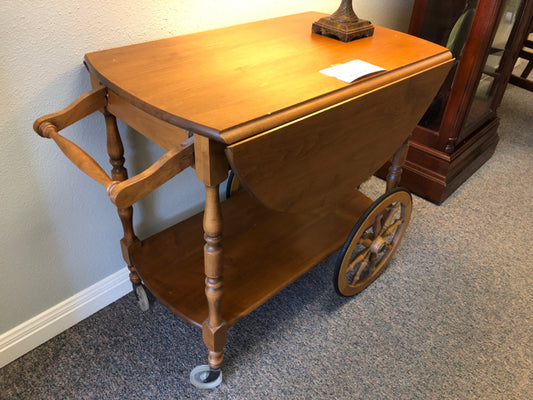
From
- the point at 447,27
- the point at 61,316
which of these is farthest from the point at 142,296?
the point at 447,27

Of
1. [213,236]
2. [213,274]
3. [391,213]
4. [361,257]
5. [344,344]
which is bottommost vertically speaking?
[344,344]

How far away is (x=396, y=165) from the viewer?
1388mm

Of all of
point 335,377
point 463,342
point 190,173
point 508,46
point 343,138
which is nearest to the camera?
point 343,138

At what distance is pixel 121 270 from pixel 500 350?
48.2 inches

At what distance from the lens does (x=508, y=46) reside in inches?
75.1

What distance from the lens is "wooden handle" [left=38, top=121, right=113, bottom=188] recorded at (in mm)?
833

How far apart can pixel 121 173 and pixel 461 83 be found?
138cm

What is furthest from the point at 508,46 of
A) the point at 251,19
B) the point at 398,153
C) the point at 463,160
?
the point at 251,19

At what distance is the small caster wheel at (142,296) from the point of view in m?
1.36

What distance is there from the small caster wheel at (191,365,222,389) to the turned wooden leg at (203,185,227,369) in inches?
1.2

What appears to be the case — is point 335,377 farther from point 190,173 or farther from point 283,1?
point 283,1

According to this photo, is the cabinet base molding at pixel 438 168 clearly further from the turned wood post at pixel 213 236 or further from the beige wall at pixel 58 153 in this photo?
the turned wood post at pixel 213 236

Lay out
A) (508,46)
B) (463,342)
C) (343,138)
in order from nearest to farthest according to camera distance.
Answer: (343,138) → (463,342) → (508,46)

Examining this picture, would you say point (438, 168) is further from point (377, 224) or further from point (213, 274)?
point (213, 274)
